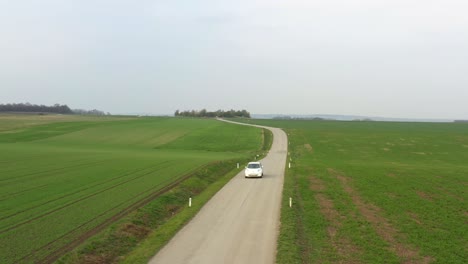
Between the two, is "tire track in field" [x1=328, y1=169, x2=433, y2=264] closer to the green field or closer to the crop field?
the green field

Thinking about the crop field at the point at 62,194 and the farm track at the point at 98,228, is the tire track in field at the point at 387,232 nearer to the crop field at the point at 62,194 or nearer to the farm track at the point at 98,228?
the farm track at the point at 98,228

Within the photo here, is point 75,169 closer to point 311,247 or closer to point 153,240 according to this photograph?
point 153,240

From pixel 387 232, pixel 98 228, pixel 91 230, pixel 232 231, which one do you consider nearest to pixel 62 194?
pixel 98 228

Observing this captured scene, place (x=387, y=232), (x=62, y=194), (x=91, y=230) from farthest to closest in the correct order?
(x=62, y=194) < (x=387, y=232) < (x=91, y=230)

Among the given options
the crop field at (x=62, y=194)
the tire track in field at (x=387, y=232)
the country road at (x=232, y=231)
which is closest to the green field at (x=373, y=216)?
the tire track in field at (x=387, y=232)

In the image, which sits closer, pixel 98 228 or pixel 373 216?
pixel 98 228

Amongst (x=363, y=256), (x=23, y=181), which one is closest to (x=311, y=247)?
(x=363, y=256)

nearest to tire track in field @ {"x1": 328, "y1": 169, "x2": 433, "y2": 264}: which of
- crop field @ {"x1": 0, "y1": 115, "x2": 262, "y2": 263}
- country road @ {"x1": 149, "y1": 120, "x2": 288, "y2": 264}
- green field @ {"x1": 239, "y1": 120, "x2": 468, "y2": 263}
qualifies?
green field @ {"x1": 239, "y1": 120, "x2": 468, "y2": 263}

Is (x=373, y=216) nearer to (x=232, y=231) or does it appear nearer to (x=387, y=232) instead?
(x=387, y=232)
